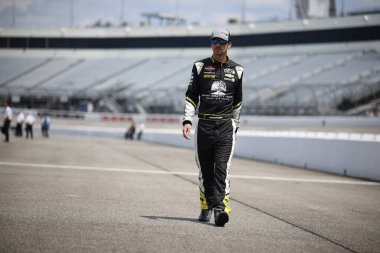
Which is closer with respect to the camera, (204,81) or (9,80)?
(204,81)

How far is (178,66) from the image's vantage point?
205 ft

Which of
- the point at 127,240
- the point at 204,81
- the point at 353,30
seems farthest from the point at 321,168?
the point at 353,30

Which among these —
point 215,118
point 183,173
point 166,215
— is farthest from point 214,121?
point 183,173

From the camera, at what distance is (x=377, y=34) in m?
55.8

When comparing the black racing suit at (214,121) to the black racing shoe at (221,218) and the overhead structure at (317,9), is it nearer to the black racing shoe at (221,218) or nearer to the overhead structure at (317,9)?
the black racing shoe at (221,218)

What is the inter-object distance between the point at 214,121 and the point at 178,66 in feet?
183

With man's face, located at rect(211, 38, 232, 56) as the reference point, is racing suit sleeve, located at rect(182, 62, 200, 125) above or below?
below

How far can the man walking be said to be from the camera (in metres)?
7.04

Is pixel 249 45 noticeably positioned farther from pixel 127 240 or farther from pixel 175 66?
pixel 127 240

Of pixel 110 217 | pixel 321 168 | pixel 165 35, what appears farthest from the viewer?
pixel 165 35

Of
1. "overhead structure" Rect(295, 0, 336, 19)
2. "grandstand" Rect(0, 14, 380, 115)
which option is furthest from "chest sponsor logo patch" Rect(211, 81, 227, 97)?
"overhead structure" Rect(295, 0, 336, 19)

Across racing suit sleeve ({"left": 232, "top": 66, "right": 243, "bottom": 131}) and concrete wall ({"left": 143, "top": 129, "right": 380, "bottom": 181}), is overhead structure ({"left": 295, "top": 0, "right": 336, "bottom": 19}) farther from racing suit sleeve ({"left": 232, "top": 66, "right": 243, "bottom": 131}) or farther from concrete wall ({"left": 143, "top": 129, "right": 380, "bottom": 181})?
racing suit sleeve ({"left": 232, "top": 66, "right": 243, "bottom": 131})

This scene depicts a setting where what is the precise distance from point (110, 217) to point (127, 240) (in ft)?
4.62

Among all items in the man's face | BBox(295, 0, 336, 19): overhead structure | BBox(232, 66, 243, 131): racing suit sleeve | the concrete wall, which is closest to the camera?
the man's face
